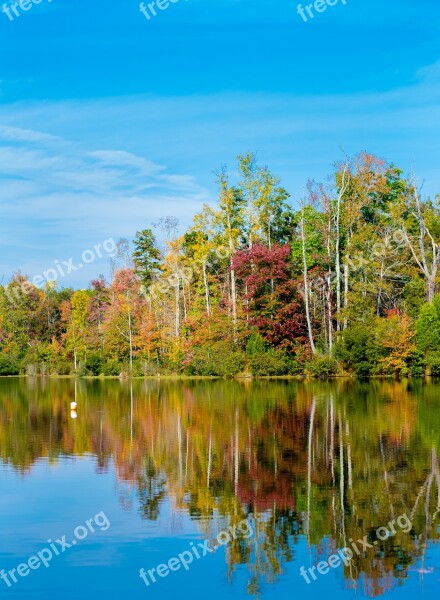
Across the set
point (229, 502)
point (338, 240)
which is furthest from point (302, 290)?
point (229, 502)

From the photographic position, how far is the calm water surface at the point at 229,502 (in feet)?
27.2

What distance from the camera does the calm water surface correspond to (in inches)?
327

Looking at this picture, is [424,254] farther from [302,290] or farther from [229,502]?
[229,502]

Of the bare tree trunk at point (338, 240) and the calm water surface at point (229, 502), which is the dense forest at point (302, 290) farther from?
the calm water surface at point (229, 502)

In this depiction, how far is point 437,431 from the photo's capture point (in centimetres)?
1839

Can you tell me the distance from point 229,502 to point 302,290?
3772 cm

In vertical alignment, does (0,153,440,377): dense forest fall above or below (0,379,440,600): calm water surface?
above

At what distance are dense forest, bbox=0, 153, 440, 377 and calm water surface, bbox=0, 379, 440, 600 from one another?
69.5ft

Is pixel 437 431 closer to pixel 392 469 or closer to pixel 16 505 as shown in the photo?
pixel 392 469

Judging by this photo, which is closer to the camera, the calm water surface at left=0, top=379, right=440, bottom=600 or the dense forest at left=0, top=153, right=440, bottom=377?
the calm water surface at left=0, top=379, right=440, bottom=600

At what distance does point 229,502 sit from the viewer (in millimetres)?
11641

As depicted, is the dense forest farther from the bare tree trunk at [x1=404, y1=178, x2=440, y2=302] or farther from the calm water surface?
the calm water surface

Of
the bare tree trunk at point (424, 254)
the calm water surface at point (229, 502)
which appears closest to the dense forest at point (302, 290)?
the bare tree trunk at point (424, 254)

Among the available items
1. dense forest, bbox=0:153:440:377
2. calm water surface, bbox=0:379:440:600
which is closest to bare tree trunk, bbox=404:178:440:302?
dense forest, bbox=0:153:440:377
